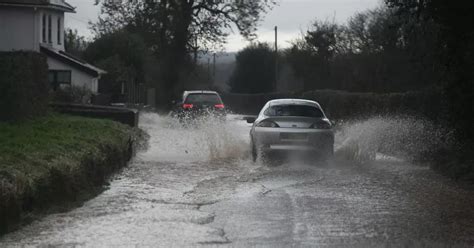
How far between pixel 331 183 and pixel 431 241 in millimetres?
5280

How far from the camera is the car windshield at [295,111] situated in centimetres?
1758

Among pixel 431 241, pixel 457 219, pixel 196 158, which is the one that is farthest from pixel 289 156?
pixel 431 241

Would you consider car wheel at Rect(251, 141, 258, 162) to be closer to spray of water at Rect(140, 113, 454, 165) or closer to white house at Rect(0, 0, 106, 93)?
spray of water at Rect(140, 113, 454, 165)

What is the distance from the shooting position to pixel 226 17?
53688 mm

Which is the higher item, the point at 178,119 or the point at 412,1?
the point at 412,1

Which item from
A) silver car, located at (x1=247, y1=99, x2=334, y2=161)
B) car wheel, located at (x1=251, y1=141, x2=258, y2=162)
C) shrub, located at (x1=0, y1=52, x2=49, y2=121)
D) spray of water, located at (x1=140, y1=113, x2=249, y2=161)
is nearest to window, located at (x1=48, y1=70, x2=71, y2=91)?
spray of water, located at (x1=140, y1=113, x2=249, y2=161)

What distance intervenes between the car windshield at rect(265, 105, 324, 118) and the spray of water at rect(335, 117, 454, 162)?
1.80 m

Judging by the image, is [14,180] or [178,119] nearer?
[14,180]

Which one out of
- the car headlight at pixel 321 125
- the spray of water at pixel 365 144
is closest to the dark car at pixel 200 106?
the spray of water at pixel 365 144

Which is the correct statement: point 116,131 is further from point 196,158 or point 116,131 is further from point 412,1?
point 412,1

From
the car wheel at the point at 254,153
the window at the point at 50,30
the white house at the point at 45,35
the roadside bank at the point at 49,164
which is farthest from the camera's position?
the window at the point at 50,30

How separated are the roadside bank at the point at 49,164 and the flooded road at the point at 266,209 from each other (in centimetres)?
25

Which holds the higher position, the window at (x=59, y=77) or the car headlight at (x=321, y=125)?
the window at (x=59, y=77)

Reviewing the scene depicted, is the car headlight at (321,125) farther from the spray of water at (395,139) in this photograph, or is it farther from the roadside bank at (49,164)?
the roadside bank at (49,164)
